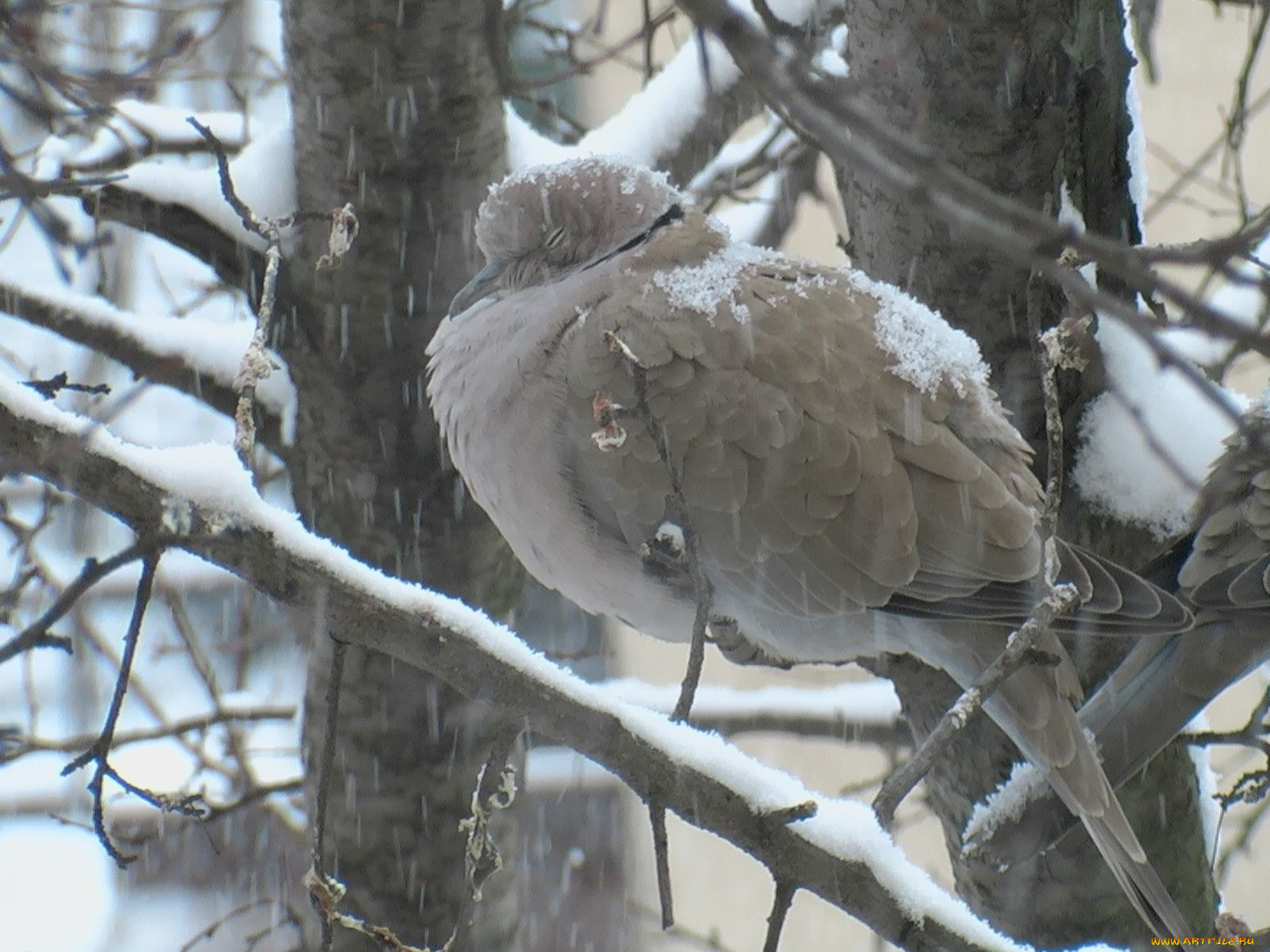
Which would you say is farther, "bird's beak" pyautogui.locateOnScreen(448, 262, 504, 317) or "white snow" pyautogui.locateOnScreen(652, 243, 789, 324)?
"bird's beak" pyautogui.locateOnScreen(448, 262, 504, 317)

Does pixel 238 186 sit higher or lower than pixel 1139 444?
higher

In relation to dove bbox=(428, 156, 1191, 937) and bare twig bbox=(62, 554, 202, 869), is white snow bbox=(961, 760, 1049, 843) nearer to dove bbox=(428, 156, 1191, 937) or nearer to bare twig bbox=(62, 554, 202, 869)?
dove bbox=(428, 156, 1191, 937)

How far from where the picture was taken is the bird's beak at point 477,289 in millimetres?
2291

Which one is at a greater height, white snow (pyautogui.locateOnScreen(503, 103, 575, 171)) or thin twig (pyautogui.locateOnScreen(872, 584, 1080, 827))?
white snow (pyautogui.locateOnScreen(503, 103, 575, 171))

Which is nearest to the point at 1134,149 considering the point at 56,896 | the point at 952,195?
the point at 952,195

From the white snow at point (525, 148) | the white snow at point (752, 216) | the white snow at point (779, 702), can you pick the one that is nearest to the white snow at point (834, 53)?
the white snow at point (752, 216)

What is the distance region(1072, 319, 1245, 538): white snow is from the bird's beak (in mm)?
1033

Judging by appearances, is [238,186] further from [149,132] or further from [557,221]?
[557,221]

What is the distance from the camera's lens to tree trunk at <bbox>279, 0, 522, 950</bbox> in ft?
8.36

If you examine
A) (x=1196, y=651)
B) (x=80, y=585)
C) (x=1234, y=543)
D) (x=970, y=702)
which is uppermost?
(x=1234, y=543)

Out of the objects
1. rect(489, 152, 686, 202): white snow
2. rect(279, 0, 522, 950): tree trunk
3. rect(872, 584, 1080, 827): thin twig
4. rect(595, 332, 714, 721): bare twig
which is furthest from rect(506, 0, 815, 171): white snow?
rect(872, 584, 1080, 827): thin twig

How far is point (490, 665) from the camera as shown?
1.28 metres

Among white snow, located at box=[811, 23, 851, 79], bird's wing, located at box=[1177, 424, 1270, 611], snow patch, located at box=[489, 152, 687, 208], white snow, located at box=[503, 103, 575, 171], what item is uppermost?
white snow, located at box=[811, 23, 851, 79]

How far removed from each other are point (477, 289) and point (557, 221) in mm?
177
